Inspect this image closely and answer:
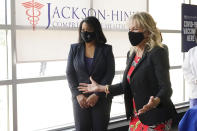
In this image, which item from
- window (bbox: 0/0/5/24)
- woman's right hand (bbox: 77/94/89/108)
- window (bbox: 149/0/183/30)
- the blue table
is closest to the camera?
the blue table

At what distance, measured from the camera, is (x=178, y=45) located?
17.2 ft

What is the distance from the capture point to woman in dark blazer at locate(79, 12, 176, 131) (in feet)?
6.00

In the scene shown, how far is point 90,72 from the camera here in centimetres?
269

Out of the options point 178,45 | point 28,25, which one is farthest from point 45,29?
point 178,45

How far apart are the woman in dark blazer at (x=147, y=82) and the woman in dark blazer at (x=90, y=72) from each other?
705 mm

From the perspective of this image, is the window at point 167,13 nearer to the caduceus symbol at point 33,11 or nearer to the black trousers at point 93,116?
the caduceus symbol at point 33,11

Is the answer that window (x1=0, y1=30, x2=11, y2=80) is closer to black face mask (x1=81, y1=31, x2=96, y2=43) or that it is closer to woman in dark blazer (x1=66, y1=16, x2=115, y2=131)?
woman in dark blazer (x1=66, y1=16, x2=115, y2=131)

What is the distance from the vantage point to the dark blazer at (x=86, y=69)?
268 cm

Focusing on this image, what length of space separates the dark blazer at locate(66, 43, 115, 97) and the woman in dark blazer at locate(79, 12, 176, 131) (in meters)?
0.70

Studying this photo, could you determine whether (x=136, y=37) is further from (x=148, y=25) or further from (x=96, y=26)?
(x=96, y=26)

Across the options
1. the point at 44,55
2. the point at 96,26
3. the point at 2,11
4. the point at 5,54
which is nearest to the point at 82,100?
the point at 96,26

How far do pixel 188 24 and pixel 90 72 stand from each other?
116 inches

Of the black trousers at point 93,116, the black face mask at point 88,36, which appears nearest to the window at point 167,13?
the black face mask at point 88,36

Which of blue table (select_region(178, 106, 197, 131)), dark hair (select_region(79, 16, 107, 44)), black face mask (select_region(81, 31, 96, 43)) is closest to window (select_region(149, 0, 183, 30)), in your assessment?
dark hair (select_region(79, 16, 107, 44))
